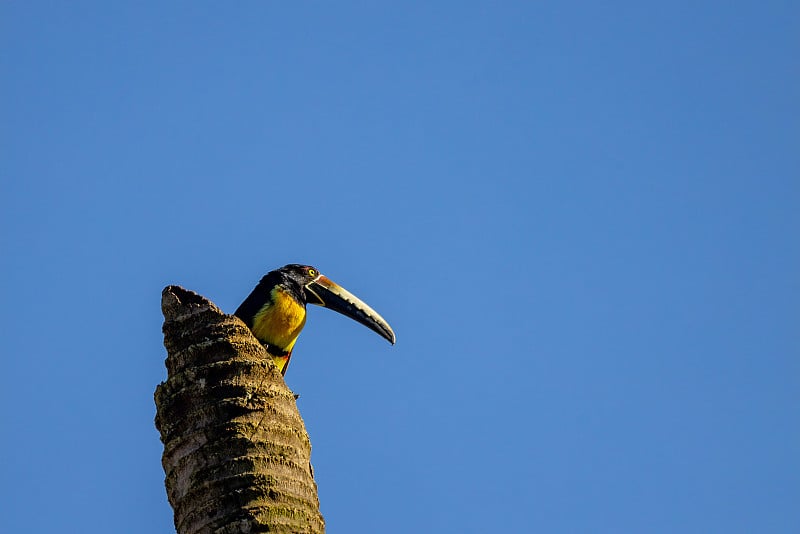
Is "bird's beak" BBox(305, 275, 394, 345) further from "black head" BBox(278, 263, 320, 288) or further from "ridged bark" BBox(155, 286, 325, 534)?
"ridged bark" BBox(155, 286, 325, 534)

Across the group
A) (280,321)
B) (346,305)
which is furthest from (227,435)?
(346,305)

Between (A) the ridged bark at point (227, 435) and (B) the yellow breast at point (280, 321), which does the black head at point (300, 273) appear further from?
(A) the ridged bark at point (227, 435)

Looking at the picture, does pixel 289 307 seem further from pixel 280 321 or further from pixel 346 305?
pixel 346 305

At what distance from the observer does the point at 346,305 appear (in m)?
11.5

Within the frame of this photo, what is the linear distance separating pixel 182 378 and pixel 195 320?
1.42 ft

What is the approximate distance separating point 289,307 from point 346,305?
0.90 meters

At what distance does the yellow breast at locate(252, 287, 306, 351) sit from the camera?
34.7 feet

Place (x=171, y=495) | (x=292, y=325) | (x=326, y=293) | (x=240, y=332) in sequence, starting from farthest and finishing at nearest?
→ 1. (x=326, y=293)
2. (x=292, y=325)
3. (x=240, y=332)
4. (x=171, y=495)

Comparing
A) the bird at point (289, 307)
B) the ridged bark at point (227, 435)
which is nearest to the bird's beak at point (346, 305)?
the bird at point (289, 307)

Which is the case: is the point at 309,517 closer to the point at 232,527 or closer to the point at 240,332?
the point at 232,527

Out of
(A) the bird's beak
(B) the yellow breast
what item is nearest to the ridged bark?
(B) the yellow breast

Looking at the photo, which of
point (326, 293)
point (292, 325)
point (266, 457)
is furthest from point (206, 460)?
point (326, 293)

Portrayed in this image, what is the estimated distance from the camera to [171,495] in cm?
627

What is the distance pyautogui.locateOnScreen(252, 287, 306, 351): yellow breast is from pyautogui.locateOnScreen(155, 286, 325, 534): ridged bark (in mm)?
3719
